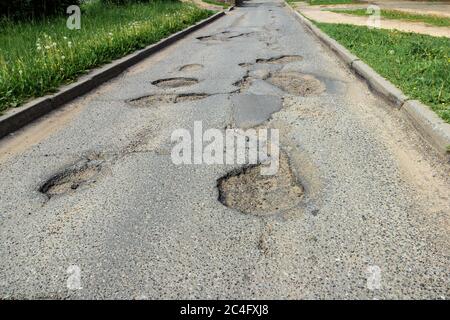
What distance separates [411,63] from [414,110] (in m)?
2.08

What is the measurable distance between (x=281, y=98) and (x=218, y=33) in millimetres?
8382

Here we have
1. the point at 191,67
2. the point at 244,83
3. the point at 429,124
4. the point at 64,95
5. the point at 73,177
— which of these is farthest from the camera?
the point at 191,67

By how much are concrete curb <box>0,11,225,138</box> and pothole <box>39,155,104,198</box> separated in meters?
1.35

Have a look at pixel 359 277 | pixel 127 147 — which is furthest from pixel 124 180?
pixel 359 277

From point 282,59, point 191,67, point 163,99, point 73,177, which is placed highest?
point 282,59

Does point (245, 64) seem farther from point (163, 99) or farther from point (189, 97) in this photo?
point (163, 99)

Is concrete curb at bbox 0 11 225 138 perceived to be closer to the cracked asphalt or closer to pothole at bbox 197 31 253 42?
the cracked asphalt

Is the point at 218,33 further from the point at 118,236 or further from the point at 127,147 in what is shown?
the point at 118,236

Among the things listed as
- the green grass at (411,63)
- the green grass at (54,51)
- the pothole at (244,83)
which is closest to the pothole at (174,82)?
the pothole at (244,83)

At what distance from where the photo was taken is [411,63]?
5.74 metres

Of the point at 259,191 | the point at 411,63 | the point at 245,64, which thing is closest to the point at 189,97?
the point at 245,64

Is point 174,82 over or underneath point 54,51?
underneath

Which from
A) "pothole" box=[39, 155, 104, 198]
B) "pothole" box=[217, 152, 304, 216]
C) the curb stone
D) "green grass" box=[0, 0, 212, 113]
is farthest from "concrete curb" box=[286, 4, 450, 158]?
"green grass" box=[0, 0, 212, 113]

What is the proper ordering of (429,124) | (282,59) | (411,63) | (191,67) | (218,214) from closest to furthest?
(218,214), (429,124), (411,63), (191,67), (282,59)
